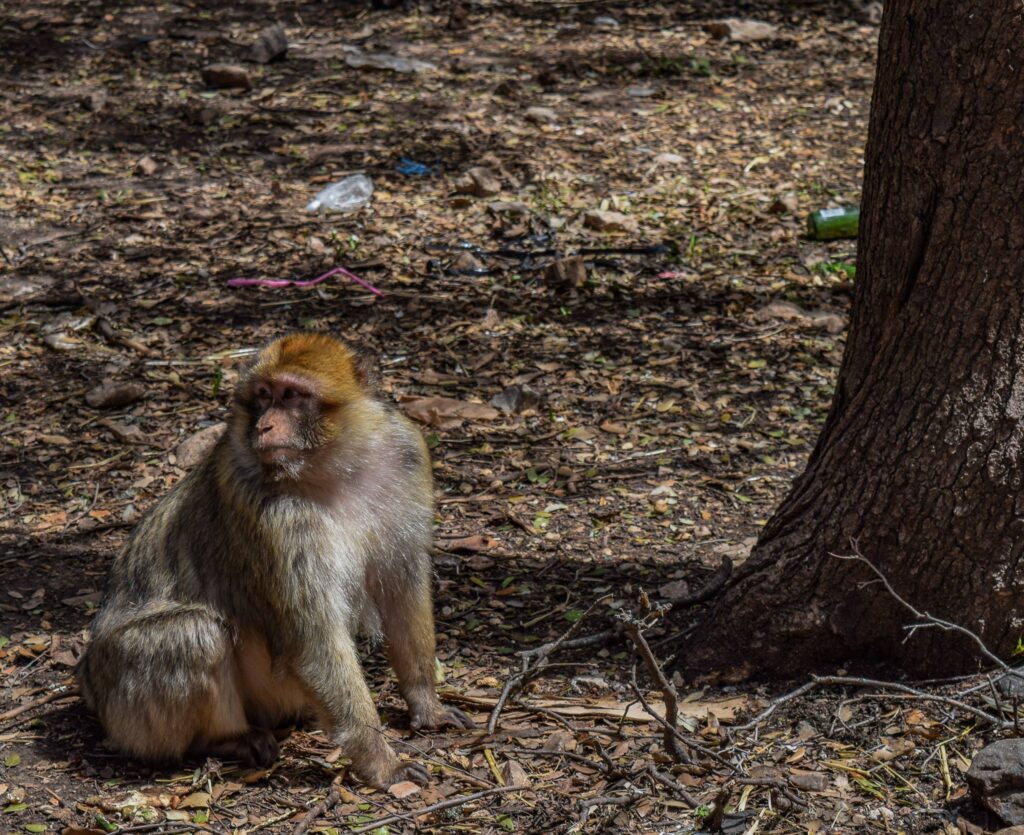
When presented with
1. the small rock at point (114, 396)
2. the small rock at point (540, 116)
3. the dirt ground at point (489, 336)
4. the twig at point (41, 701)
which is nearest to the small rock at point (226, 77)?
the dirt ground at point (489, 336)

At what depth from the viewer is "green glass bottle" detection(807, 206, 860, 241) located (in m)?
7.77

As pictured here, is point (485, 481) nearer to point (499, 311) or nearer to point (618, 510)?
point (618, 510)

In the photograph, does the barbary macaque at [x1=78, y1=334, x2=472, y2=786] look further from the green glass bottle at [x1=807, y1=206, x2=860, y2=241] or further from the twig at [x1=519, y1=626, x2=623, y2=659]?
the green glass bottle at [x1=807, y1=206, x2=860, y2=241]

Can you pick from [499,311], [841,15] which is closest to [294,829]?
[499,311]

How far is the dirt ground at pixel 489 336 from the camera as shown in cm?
393

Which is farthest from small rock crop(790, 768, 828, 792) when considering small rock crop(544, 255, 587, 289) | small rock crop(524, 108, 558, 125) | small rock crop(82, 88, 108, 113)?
small rock crop(82, 88, 108, 113)

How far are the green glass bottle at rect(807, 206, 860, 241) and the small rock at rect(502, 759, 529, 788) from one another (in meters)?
4.74

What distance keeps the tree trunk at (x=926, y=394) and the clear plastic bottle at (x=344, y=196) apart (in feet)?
15.6

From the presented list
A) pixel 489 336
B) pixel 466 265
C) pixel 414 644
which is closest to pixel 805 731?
pixel 414 644

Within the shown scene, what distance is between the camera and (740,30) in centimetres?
1063

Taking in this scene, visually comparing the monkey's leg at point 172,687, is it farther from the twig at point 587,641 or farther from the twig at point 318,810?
the twig at point 587,641

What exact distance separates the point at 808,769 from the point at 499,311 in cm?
386

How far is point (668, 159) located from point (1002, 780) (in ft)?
19.9

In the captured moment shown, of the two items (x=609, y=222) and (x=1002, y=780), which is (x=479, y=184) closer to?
(x=609, y=222)
